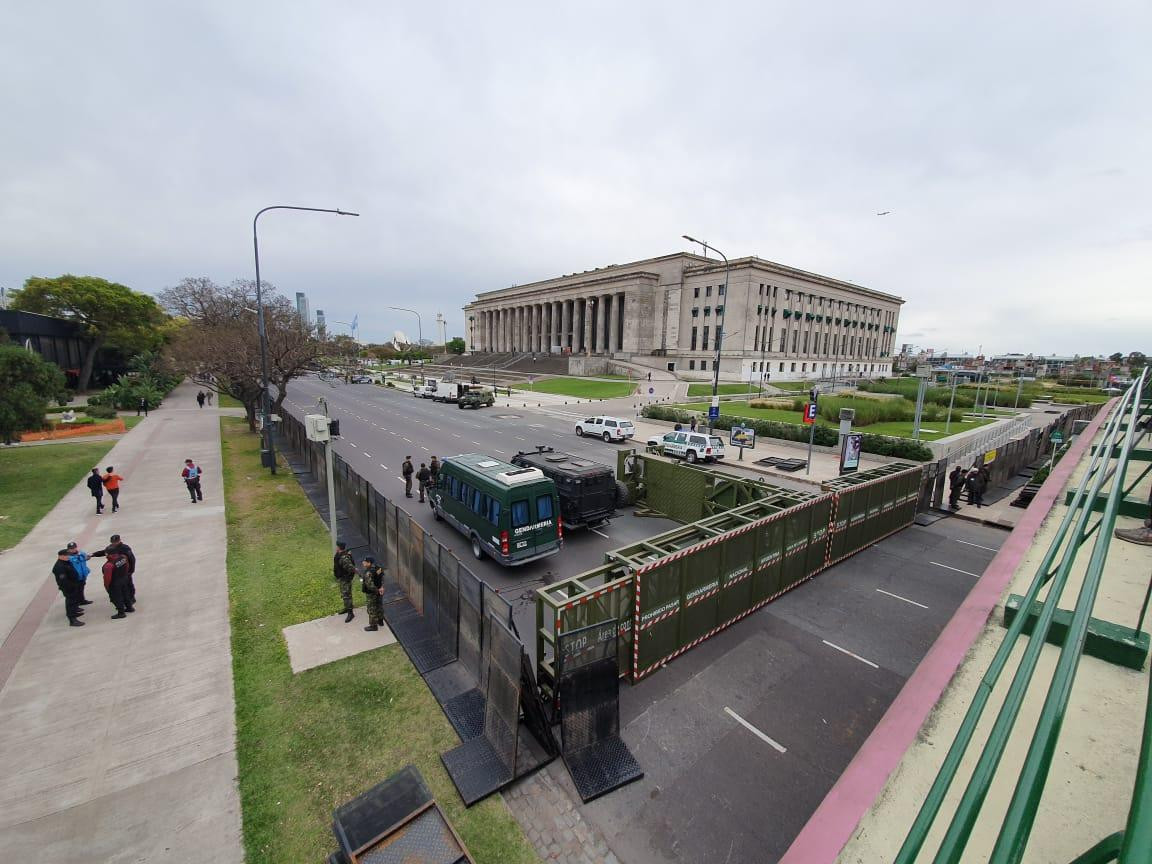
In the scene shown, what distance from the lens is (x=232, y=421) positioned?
35.1m

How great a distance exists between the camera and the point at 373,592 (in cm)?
908

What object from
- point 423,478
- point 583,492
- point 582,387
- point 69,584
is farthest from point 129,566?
point 582,387

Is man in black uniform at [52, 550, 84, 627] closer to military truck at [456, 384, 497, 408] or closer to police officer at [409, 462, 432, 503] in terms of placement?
police officer at [409, 462, 432, 503]

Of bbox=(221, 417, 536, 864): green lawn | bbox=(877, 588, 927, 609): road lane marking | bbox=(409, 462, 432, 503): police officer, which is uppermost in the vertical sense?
bbox=(409, 462, 432, 503): police officer

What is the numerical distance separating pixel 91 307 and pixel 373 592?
196ft

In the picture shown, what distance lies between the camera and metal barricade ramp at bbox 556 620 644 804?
6.37 meters

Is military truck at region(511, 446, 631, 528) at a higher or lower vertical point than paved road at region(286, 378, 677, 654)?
higher

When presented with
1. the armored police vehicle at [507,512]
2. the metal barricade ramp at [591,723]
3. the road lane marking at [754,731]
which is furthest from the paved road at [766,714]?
the armored police vehicle at [507,512]

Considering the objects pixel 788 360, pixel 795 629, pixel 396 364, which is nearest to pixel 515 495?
pixel 795 629

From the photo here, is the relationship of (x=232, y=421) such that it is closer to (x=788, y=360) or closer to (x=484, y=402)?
(x=484, y=402)

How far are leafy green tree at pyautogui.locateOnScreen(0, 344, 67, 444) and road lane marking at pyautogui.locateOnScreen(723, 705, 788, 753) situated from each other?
24.0 metres

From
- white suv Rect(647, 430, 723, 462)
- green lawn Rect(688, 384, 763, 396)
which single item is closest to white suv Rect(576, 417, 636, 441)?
white suv Rect(647, 430, 723, 462)

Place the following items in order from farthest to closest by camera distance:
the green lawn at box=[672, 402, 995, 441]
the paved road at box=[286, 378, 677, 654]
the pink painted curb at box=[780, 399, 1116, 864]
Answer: the green lawn at box=[672, 402, 995, 441], the paved road at box=[286, 378, 677, 654], the pink painted curb at box=[780, 399, 1116, 864]

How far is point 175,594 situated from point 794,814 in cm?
1156
